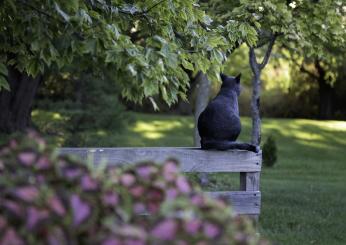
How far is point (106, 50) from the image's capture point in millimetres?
4488

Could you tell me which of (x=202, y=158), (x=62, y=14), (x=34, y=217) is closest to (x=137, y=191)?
(x=34, y=217)

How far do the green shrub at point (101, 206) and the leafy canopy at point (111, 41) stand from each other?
1769mm

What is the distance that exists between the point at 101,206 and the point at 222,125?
3872 millimetres

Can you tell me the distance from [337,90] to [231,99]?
29.4 meters

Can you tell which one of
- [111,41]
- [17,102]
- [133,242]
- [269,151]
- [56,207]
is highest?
[111,41]

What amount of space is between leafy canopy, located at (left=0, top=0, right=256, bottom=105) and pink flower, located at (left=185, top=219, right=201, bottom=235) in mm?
2103

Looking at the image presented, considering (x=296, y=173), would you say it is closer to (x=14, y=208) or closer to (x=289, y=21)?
(x=289, y=21)

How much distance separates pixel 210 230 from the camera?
7.30ft

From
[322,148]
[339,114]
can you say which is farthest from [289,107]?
[322,148]

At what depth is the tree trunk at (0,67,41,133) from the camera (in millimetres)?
17391

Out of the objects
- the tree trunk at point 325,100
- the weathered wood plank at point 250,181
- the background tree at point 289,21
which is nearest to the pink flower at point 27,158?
the weathered wood plank at point 250,181

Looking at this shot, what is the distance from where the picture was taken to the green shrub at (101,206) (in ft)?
7.16

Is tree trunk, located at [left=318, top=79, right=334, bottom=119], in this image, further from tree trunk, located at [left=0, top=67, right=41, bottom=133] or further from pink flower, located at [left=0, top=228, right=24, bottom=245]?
pink flower, located at [left=0, top=228, right=24, bottom=245]

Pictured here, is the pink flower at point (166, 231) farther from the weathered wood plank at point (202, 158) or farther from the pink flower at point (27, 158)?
the weathered wood plank at point (202, 158)
